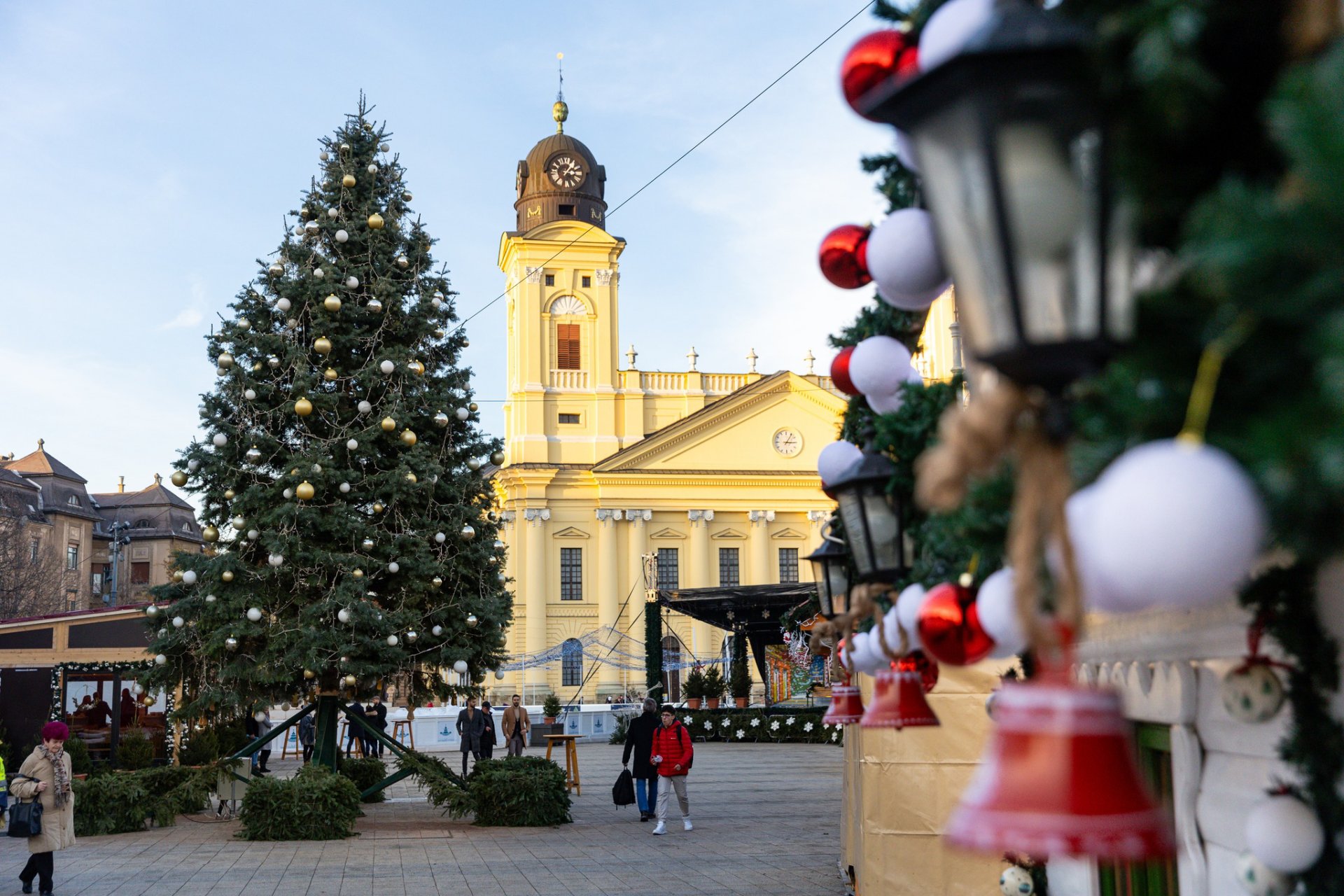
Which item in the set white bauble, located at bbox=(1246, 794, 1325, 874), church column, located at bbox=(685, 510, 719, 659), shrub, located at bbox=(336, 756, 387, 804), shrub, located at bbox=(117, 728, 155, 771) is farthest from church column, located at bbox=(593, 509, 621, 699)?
white bauble, located at bbox=(1246, 794, 1325, 874)

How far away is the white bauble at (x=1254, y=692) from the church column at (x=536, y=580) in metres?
53.7

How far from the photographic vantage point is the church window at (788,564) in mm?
59178

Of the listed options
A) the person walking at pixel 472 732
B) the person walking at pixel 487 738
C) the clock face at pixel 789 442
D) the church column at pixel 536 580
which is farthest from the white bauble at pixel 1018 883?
the clock face at pixel 789 442

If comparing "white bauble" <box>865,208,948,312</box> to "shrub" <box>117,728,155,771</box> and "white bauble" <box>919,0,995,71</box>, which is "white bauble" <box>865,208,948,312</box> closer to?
"white bauble" <box>919,0,995,71</box>

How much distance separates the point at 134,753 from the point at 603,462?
38.4 m

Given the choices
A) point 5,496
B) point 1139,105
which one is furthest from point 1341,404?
point 5,496

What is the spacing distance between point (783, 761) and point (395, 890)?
19.9m

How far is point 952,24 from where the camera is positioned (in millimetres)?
2559

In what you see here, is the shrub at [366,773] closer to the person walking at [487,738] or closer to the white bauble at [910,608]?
the person walking at [487,738]

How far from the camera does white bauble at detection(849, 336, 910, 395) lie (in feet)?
16.3

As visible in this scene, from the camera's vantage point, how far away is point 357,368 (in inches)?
707

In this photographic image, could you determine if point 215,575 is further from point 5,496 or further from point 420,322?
point 5,496

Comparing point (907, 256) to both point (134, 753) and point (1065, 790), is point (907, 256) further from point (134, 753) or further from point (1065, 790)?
point (134, 753)

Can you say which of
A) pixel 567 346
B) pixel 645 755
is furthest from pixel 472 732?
pixel 567 346
